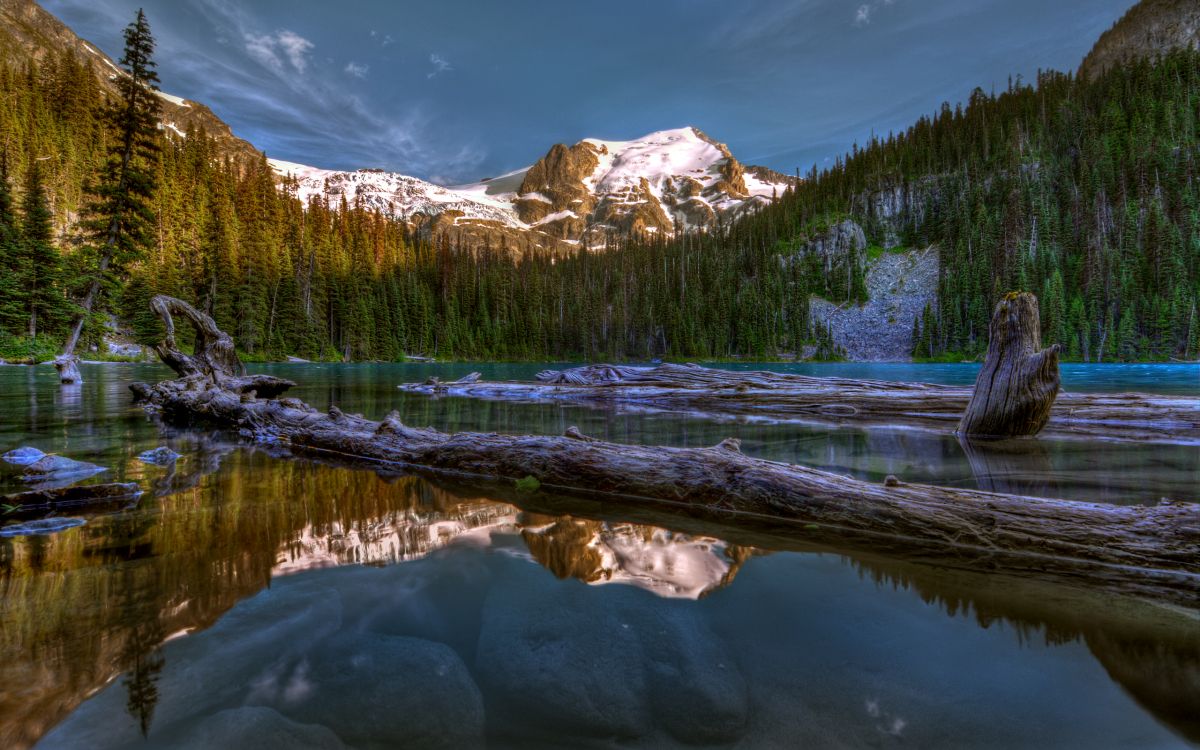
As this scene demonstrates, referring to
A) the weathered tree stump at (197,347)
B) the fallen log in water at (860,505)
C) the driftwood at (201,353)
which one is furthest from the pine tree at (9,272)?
the fallen log in water at (860,505)

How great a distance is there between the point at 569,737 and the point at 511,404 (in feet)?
52.6

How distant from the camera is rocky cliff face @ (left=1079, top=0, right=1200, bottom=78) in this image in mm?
105562

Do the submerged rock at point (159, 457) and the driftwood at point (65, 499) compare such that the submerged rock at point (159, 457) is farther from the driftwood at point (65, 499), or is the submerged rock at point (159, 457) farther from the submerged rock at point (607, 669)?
the submerged rock at point (607, 669)

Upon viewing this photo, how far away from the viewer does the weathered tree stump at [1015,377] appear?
8.64 meters

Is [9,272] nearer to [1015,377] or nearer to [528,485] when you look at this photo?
[528,485]

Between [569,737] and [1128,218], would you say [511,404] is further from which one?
[1128,218]

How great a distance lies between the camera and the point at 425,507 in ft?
18.4

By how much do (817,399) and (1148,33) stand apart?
589ft

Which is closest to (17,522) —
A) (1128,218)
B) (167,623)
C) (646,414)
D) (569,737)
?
(167,623)

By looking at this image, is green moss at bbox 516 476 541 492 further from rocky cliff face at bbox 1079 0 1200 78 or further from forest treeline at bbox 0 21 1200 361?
rocky cliff face at bbox 1079 0 1200 78

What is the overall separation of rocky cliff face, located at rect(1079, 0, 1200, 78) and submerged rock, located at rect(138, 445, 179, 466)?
517 feet

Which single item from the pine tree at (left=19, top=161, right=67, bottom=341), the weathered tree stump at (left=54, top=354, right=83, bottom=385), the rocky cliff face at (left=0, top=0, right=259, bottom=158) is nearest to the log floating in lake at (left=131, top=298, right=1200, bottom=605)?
the weathered tree stump at (left=54, top=354, right=83, bottom=385)

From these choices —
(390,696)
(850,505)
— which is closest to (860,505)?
(850,505)

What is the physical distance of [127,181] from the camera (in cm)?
2216
